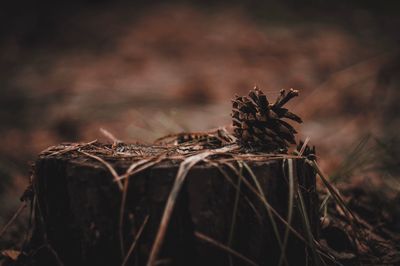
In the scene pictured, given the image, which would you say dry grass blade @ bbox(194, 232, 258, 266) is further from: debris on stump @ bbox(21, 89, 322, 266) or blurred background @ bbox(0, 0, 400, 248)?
blurred background @ bbox(0, 0, 400, 248)

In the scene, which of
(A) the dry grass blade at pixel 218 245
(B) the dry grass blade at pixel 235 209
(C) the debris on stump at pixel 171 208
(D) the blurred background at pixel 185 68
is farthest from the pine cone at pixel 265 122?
(D) the blurred background at pixel 185 68

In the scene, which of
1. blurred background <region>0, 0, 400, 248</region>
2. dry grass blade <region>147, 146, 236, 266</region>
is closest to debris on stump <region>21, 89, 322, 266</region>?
dry grass blade <region>147, 146, 236, 266</region>

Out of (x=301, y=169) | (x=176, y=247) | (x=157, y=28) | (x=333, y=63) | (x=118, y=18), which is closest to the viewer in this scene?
(x=176, y=247)

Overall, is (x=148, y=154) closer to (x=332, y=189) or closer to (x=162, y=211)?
(x=162, y=211)

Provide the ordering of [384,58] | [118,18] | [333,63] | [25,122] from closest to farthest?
[25,122]
[384,58]
[333,63]
[118,18]

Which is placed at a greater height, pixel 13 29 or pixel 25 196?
pixel 13 29

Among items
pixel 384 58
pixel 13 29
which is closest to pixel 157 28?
pixel 13 29

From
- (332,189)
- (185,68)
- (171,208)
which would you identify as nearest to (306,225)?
(332,189)

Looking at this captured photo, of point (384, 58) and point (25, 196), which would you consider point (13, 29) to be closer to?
point (384, 58)
